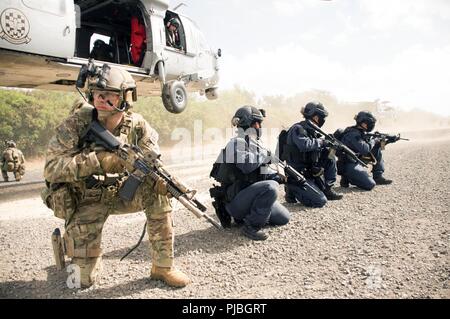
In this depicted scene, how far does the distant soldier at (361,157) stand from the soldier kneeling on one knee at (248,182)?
2.57m

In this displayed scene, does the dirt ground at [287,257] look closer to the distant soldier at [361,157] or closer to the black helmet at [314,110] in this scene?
the distant soldier at [361,157]

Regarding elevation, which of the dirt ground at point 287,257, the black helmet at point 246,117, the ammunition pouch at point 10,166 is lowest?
the dirt ground at point 287,257

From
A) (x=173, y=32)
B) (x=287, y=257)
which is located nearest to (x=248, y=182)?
(x=287, y=257)

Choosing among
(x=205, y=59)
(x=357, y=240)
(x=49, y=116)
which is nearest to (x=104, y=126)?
(x=357, y=240)

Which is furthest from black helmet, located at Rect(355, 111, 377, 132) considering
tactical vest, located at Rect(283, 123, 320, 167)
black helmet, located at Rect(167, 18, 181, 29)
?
black helmet, located at Rect(167, 18, 181, 29)

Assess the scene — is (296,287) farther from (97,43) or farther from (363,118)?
(97,43)

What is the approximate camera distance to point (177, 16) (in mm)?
8086

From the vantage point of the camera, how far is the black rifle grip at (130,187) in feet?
8.91

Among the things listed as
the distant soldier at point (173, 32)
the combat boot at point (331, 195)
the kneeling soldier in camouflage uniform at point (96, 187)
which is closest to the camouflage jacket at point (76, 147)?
the kneeling soldier in camouflage uniform at point (96, 187)

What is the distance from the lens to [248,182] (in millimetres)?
4145

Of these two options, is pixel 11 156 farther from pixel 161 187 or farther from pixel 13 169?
pixel 161 187

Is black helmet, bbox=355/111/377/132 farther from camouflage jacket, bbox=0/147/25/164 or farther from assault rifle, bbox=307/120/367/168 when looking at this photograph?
camouflage jacket, bbox=0/147/25/164

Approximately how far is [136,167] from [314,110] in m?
3.54

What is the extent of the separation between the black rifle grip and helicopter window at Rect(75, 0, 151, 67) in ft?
16.6
